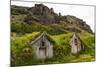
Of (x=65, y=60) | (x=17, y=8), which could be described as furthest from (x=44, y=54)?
(x=17, y=8)

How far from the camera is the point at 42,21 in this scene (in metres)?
2.14

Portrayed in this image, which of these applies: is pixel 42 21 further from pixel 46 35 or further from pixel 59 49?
pixel 59 49

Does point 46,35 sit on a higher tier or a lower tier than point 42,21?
lower

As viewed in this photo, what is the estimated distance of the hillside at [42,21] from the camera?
205 cm

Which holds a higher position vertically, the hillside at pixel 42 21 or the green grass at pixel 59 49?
the hillside at pixel 42 21

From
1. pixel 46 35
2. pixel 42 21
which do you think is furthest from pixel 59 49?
pixel 42 21

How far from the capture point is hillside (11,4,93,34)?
6.73 feet

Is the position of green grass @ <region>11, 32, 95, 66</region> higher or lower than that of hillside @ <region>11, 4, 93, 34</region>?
lower

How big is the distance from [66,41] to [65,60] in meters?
0.21

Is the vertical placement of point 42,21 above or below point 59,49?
above

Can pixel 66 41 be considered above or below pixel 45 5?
below

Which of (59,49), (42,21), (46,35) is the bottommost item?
(59,49)
